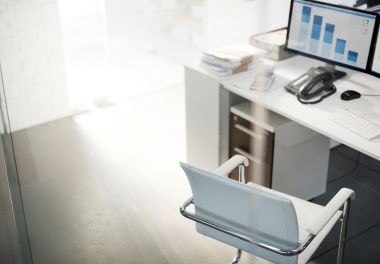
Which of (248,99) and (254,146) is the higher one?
(248,99)

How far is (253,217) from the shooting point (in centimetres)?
221

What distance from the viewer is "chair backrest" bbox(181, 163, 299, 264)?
6.91 ft

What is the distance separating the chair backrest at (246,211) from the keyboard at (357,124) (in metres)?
0.82

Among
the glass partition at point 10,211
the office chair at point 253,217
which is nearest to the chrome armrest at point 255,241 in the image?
the office chair at point 253,217

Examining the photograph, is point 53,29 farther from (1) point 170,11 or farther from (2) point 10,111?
(1) point 170,11

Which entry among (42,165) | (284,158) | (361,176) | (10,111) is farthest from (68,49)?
(361,176)

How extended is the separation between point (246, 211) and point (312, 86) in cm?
115

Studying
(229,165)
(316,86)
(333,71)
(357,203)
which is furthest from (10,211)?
(357,203)

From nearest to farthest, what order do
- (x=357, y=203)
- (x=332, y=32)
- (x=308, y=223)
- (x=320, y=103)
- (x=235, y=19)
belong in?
(x=308, y=223)
(x=320, y=103)
(x=332, y=32)
(x=357, y=203)
(x=235, y=19)

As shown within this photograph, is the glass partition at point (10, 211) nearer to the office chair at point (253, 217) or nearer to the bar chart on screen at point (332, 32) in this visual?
the office chair at point (253, 217)

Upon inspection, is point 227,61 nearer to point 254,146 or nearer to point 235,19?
point 254,146

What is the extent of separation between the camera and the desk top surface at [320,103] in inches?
109

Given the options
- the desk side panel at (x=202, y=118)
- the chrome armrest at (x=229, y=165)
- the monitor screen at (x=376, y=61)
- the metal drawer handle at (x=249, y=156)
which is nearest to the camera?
the chrome armrest at (x=229, y=165)

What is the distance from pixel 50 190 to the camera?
3688 millimetres
